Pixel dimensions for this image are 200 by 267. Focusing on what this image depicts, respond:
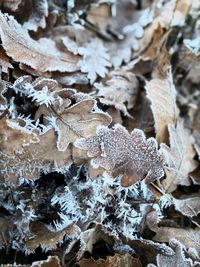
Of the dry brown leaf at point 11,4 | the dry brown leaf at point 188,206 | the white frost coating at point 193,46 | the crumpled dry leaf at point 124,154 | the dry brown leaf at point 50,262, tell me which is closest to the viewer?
the dry brown leaf at point 50,262

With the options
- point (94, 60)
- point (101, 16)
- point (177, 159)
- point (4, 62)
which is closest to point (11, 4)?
point (4, 62)

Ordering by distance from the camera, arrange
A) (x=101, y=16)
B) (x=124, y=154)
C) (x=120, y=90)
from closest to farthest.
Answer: (x=124, y=154) < (x=120, y=90) < (x=101, y=16)

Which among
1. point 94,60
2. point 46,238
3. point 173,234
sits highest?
point 94,60

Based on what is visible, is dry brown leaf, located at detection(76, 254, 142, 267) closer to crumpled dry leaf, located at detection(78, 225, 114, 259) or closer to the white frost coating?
crumpled dry leaf, located at detection(78, 225, 114, 259)

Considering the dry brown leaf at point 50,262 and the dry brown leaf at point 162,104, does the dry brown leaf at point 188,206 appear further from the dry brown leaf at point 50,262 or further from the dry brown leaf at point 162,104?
the dry brown leaf at point 50,262

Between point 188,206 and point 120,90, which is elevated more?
point 120,90

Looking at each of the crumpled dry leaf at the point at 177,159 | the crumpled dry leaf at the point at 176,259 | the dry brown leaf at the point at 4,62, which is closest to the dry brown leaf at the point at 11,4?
the dry brown leaf at the point at 4,62

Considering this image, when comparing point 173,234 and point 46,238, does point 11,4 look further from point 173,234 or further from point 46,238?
point 173,234
